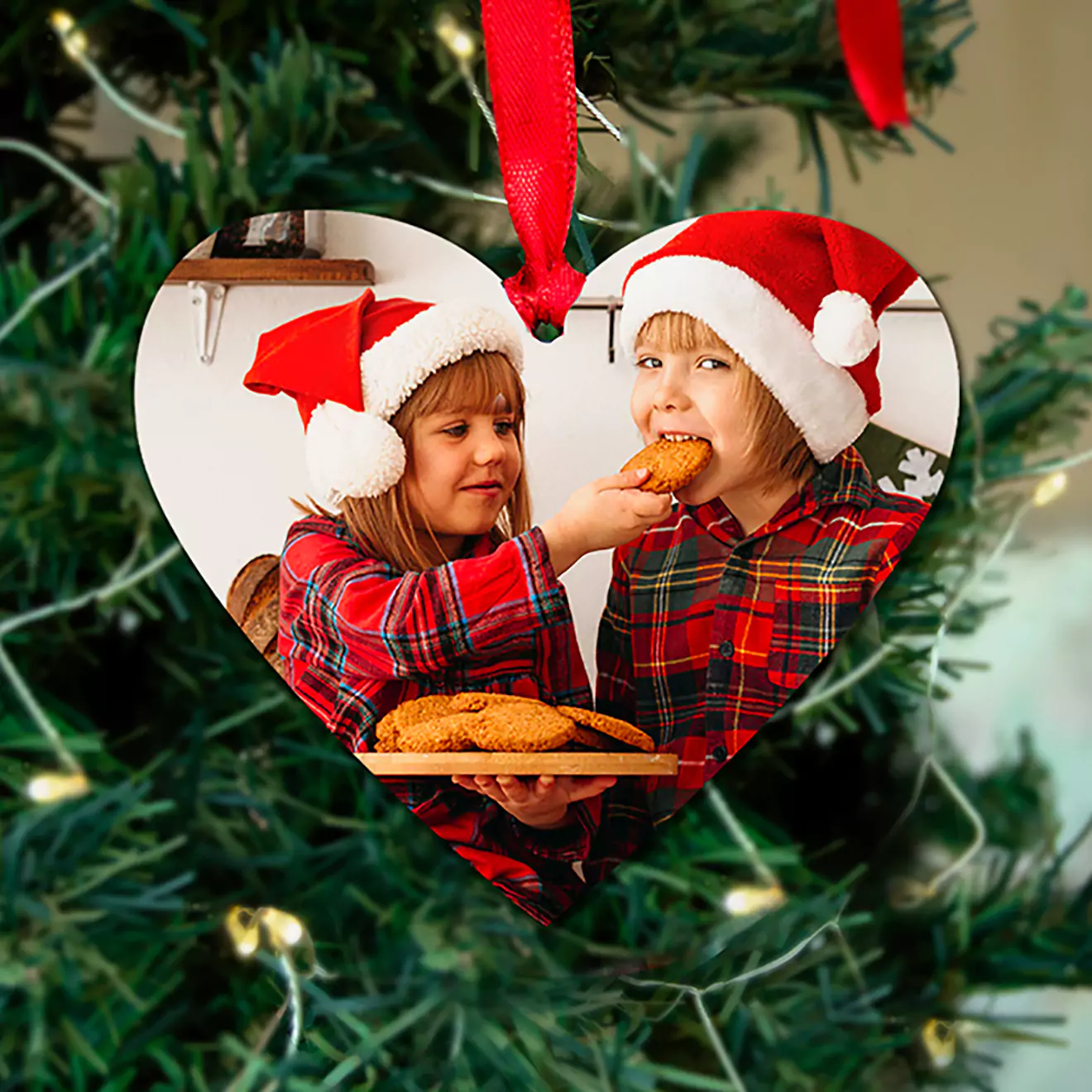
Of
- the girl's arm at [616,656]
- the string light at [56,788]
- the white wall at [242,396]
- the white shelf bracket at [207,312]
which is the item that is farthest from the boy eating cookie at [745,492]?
the string light at [56,788]

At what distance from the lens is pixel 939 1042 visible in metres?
0.68

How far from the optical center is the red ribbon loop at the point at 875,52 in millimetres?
511

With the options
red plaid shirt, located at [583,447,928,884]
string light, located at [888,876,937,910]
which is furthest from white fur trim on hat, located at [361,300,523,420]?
string light, located at [888,876,937,910]

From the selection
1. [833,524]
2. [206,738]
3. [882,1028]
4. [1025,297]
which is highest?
[1025,297]

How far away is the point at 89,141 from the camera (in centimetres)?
71

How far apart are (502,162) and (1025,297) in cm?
31

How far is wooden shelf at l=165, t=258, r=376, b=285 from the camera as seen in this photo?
1.99 ft

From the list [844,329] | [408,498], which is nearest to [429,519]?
[408,498]

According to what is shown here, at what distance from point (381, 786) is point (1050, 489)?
42cm

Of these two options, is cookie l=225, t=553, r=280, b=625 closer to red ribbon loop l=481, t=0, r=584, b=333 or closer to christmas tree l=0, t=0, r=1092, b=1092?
christmas tree l=0, t=0, r=1092, b=1092

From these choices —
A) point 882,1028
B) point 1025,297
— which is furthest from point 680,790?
point 1025,297

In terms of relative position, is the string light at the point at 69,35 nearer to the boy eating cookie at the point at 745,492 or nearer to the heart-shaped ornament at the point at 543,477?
the heart-shaped ornament at the point at 543,477

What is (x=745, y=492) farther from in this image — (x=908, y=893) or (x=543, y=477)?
(x=908, y=893)

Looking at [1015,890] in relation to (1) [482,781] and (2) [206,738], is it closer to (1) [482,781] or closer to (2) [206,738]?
(1) [482,781]
